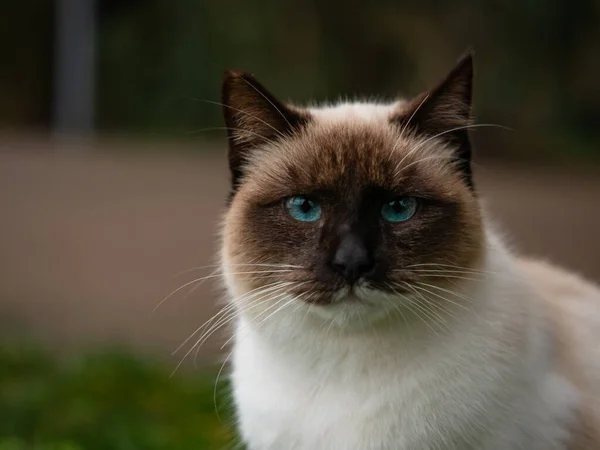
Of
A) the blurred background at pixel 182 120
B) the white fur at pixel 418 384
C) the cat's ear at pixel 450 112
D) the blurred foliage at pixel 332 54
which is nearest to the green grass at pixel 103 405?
the blurred background at pixel 182 120

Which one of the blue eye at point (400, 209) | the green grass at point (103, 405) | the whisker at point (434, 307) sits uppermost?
the blue eye at point (400, 209)

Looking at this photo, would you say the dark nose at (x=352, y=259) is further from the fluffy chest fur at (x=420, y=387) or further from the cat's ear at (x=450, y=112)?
the cat's ear at (x=450, y=112)

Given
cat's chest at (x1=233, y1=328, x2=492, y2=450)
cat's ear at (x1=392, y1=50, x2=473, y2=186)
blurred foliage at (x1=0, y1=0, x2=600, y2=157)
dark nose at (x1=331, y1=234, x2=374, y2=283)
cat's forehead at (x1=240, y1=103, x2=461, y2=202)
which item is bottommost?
cat's chest at (x1=233, y1=328, x2=492, y2=450)

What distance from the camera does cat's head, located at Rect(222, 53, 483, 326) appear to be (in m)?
1.73

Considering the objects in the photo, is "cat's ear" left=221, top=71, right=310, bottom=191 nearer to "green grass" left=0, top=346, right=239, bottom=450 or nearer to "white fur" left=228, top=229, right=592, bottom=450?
"white fur" left=228, top=229, right=592, bottom=450

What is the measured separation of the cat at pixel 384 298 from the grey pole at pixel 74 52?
3148mm

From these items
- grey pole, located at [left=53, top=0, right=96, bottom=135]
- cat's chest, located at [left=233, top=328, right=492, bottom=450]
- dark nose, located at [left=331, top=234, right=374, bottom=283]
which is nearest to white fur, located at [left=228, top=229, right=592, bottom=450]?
cat's chest, located at [left=233, top=328, right=492, bottom=450]

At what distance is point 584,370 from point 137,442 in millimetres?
1608

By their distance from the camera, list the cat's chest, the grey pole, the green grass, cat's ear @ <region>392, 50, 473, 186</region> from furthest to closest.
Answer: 1. the grey pole
2. the green grass
3. cat's ear @ <region>392, 50, 473, 186</region>
4. the cat's chest

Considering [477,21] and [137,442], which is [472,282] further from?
[477,21]

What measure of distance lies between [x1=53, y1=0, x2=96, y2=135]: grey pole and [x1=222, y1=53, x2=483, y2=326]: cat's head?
312 cm

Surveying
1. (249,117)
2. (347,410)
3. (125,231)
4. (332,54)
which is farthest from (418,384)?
Result: (332,54)

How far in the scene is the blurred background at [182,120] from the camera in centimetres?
455

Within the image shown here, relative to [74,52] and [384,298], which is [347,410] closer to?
[384,298]
